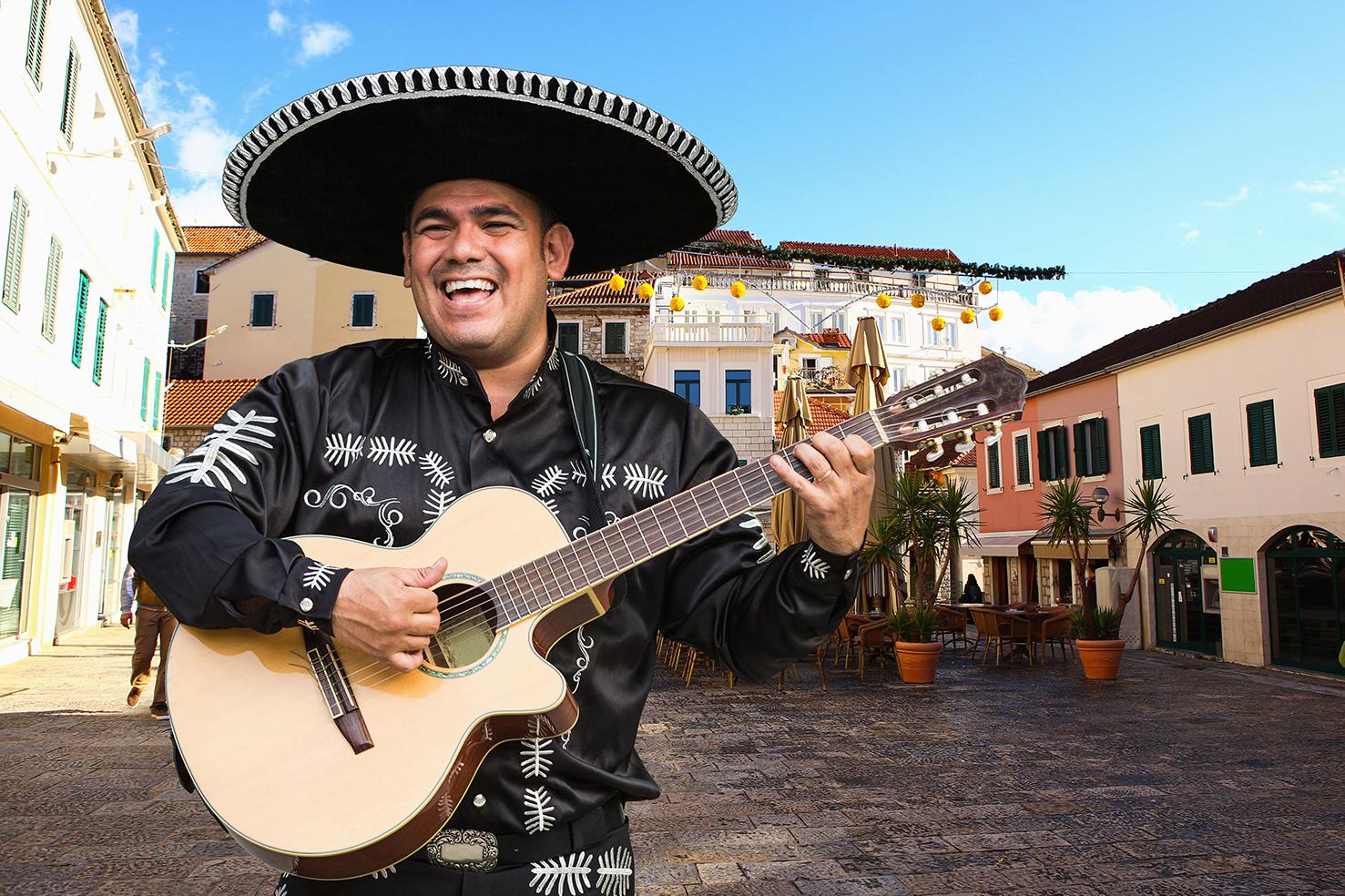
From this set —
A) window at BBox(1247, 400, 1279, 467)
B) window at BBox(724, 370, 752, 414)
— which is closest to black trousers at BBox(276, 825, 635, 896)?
window at BBox(1247, 400, 1279, 467)

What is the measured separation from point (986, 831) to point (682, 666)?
765 cm

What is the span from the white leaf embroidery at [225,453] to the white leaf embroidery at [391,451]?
0.18 metres

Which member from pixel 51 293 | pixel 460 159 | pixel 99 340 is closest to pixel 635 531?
pixel 460 159

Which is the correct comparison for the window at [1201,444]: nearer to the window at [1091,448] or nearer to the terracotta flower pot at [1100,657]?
the window at [1091,448]

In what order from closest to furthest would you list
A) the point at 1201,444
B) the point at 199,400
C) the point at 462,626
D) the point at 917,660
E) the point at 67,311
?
1. the point at 462,626
2. the point at 917,660
3. the point at 67,311
4. the point at 1201,444
5. the point at 199,400

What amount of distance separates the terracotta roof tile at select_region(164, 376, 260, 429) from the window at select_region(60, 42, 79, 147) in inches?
567

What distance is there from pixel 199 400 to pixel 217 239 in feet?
47.3

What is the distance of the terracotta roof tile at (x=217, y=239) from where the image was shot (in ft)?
129

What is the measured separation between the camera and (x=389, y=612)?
5.12ft

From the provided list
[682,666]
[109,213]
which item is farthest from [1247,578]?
[109,213]

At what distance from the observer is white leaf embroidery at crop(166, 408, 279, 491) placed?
1.68m

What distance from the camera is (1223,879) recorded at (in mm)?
4883

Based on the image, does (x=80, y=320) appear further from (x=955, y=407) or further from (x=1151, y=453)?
(x=1151, y=453)

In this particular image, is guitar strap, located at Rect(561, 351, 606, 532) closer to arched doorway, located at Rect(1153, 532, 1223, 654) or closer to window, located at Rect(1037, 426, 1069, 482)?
arched doorway, located at Rect(1153, 532, 1223, 654)
